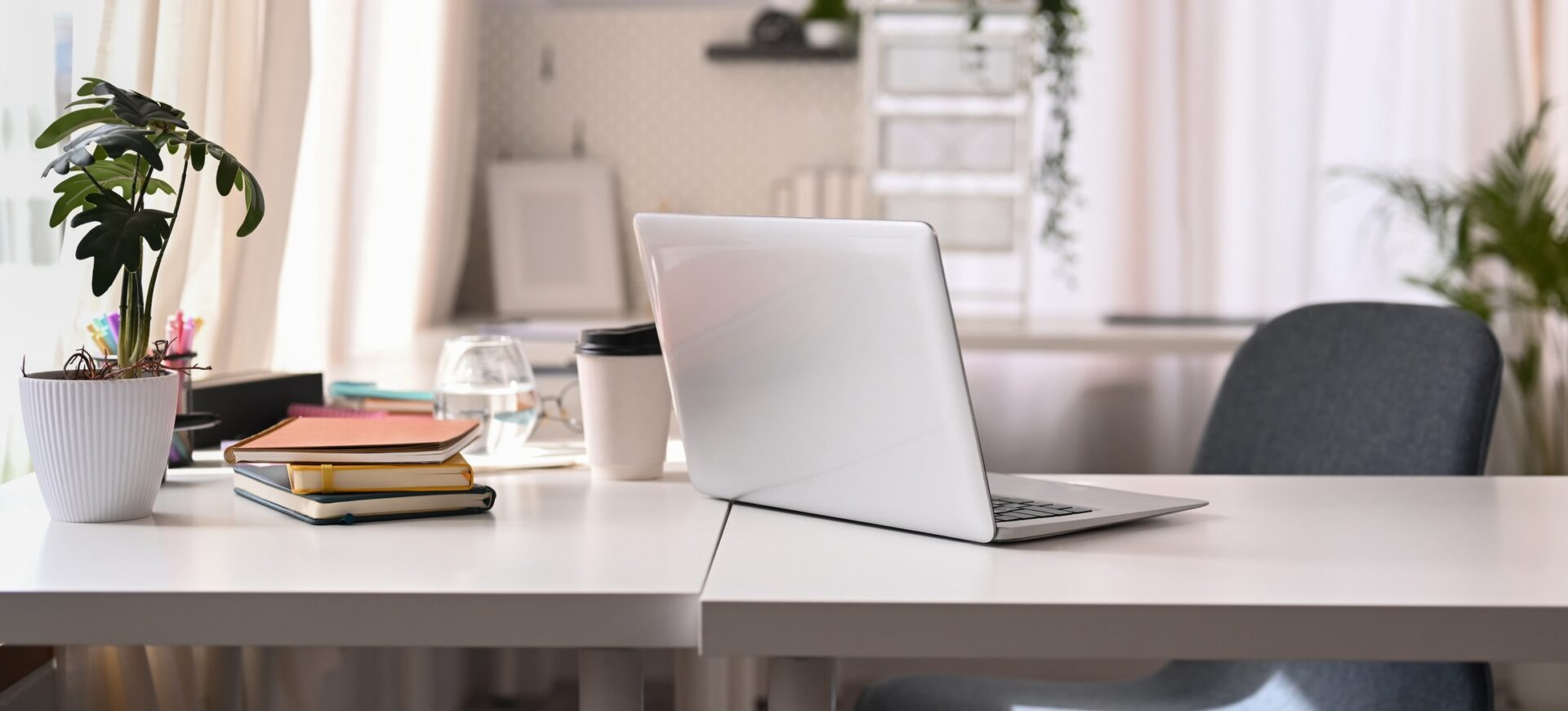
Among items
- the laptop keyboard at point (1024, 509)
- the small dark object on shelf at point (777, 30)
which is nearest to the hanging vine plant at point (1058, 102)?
the small dark object on shelf at point (777, 30)

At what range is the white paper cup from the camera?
117 cm


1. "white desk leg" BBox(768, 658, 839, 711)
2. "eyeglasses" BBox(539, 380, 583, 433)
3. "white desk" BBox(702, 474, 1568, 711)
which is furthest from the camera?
"eyeglasses" BBox(539, 380, 583, 433)

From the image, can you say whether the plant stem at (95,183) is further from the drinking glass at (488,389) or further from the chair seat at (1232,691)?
the chair seat at (1232,691)

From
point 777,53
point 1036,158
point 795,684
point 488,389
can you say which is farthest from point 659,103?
point 795,684

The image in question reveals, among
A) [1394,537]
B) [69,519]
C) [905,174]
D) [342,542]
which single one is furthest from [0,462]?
[905,174]

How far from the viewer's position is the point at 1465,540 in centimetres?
95

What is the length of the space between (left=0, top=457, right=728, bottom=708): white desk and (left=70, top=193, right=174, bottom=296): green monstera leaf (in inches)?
7.5

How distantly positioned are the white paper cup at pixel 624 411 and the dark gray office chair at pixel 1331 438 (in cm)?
38

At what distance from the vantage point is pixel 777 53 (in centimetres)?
336

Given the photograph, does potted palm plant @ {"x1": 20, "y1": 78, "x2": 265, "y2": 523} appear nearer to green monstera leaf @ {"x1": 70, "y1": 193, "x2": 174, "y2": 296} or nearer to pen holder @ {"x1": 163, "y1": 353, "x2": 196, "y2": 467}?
green monstera leaf @ {"x1": 70, "y1": 193, "x2": 174, "y2": 296}

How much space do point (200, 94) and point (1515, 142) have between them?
2894 mm

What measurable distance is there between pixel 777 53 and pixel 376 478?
251cm

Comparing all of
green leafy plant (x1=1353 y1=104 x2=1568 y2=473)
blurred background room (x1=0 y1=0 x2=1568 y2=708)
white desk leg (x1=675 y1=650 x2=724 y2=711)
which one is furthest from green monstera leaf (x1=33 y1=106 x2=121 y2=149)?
green leafy plant (x1=1353 y1=104 x2=1568 y2=473)

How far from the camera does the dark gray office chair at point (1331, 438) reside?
4.24 feet
